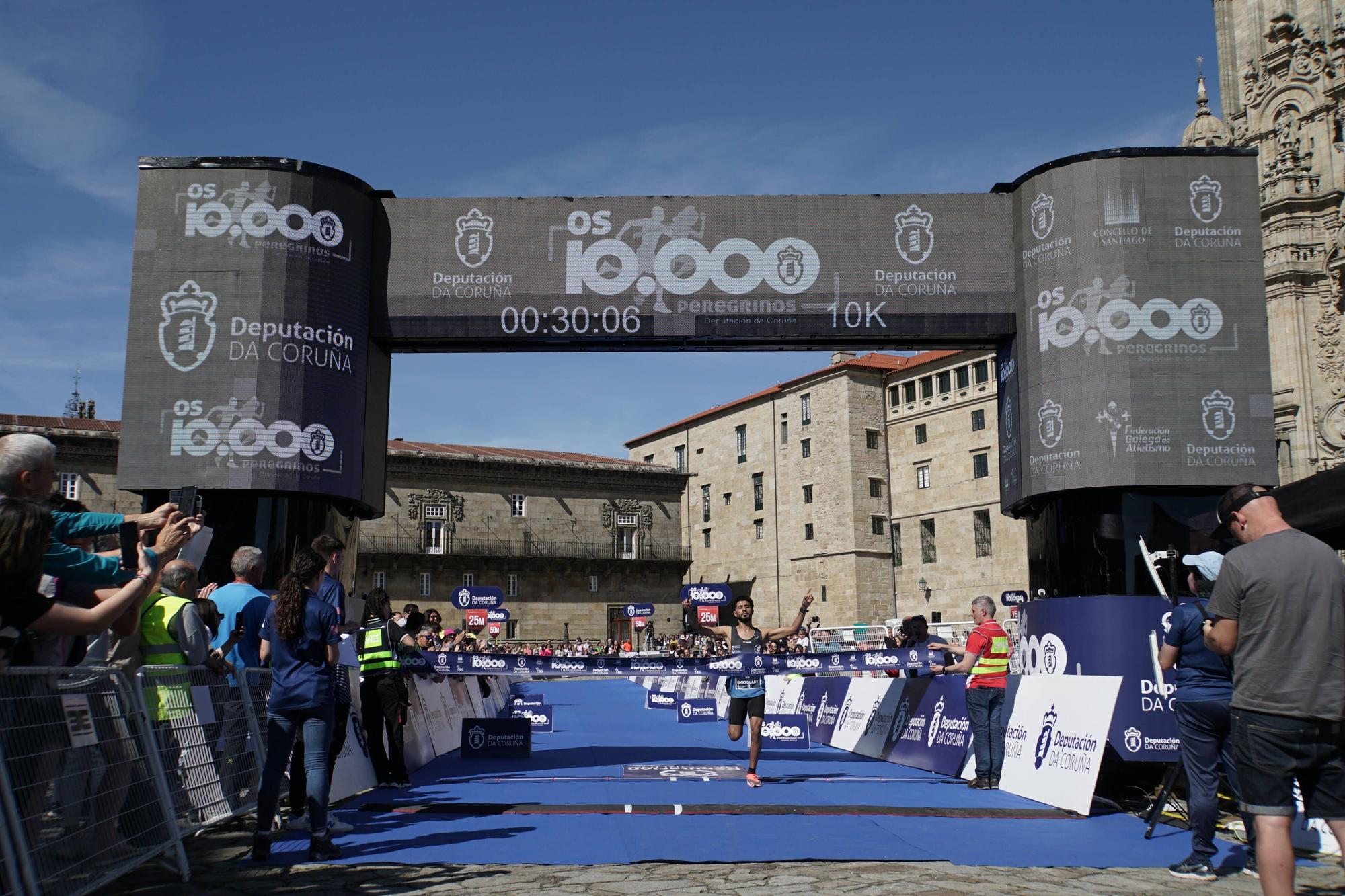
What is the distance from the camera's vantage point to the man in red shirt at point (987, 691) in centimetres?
1016

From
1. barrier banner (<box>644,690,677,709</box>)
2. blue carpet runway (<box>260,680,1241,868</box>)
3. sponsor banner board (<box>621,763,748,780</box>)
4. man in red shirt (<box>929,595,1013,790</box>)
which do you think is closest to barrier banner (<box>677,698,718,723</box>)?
barrier banner (<box>644,690,677,709</box>)

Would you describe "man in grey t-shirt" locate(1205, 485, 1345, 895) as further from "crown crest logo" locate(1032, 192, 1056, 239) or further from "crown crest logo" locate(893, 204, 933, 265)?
"crown crest logo" locate(893, 204, 933, 265)

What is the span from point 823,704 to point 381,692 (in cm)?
794

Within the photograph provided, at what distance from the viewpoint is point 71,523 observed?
507cm

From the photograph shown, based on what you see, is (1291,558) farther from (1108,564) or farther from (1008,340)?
(1008,340)

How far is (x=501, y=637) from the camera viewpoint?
190 feet

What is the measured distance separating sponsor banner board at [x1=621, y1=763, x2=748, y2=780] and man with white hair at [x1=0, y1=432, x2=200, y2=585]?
21.8 ft

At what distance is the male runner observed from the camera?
33.5 ft

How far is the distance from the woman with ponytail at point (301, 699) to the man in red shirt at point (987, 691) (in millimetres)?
6089

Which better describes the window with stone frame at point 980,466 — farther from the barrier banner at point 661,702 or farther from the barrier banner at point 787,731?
the barrier banner at point 787,731

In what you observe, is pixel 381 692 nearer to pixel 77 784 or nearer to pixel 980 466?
pixel 77 784

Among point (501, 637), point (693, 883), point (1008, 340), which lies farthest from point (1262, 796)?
point (501, 637)

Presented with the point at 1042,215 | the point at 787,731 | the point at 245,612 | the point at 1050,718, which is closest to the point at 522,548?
the point at 787,731

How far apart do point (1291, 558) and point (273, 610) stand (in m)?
5.57
